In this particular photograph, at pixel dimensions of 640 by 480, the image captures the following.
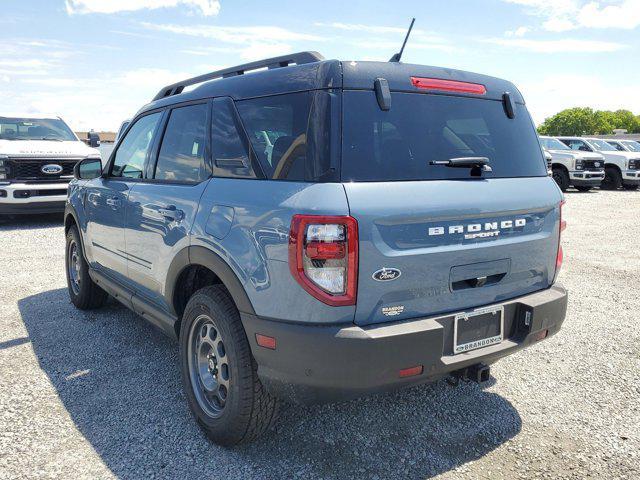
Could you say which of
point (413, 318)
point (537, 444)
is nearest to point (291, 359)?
point (413, 318)

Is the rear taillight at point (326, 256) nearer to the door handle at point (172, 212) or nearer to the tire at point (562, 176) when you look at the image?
the door handle at point (172, 212)

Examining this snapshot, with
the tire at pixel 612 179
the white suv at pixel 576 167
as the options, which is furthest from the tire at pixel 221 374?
the tire at pixel 612 179

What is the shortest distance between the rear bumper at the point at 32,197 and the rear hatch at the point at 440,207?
8.78 meters

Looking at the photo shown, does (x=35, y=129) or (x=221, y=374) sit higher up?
(x=35, y=129)

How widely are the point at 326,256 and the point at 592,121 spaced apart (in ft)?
480

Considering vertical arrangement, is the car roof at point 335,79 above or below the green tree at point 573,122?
below

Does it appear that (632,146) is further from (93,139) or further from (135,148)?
(135,148)

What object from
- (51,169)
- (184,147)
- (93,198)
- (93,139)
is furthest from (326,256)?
(93,139)

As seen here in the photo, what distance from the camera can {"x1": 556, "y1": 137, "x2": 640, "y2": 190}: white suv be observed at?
1930cm

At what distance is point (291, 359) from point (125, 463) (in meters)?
1.12

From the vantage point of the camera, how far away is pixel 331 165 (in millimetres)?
2387

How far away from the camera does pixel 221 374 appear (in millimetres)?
2928

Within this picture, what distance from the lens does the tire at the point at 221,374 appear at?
2.66 meters

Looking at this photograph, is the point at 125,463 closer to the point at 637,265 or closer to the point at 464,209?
the point at 464,209
